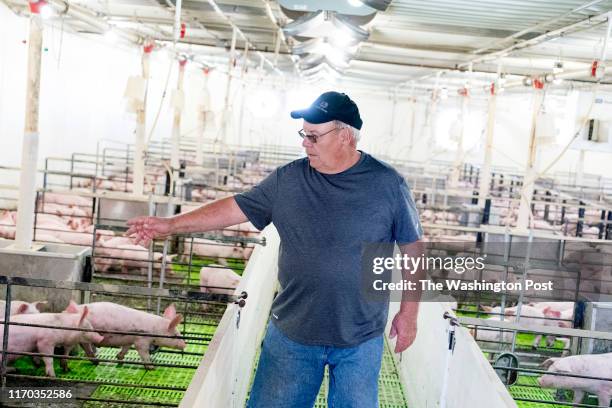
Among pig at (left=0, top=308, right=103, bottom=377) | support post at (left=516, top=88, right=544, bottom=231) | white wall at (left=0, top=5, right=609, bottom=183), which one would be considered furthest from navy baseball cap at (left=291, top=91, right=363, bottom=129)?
support post at (left=516, top=88, right=544, bottom=231)

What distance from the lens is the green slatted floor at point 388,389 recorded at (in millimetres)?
4115

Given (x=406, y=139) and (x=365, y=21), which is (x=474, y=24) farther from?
(x=406, y=139)

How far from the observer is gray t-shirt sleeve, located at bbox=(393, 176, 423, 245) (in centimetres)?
251

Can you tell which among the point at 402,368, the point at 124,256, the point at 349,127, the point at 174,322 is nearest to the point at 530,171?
the point at 402,368

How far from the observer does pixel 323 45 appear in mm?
6008

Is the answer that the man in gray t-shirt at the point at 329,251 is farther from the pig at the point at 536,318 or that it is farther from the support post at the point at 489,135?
the support post at the point at 489,135

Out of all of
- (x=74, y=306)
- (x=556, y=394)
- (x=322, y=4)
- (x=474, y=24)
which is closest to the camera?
(x=322, y=4)

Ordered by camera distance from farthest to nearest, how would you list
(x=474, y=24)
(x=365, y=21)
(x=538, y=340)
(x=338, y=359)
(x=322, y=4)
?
(x=474, y=24) < (x=538, y=340) < (x=365, y=21) < (x=322, y=4) < (x=338, y=359)

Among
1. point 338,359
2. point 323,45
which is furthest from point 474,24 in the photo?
point 338,359

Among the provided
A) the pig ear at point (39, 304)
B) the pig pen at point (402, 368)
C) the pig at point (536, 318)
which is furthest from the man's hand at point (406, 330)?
the pig at point (536, 318)

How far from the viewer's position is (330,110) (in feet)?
8.09

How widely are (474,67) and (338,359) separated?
30.9 feet

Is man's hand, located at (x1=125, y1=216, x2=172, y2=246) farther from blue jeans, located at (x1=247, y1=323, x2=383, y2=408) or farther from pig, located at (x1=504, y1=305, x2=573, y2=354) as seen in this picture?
pig, located at (x1=504, y1=305, x2=573, y2=354)

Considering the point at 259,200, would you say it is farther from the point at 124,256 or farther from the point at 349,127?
the point at 124,256
